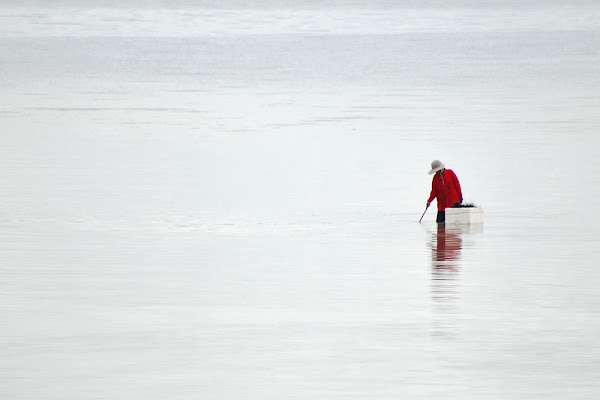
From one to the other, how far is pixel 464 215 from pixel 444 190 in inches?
25.4

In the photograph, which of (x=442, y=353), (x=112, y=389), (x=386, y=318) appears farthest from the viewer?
(x=386, y=318)

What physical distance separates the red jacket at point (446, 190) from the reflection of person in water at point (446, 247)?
338 millimetres

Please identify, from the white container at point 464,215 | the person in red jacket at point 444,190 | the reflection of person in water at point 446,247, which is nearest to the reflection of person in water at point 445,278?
the reflection of person in water at point 446,247

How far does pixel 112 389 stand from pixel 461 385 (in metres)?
2.37

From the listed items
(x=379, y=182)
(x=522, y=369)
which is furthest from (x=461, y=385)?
(x=379, y=182)

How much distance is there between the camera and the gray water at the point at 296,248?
471 inches

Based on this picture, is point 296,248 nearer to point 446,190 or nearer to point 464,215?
point 446,190

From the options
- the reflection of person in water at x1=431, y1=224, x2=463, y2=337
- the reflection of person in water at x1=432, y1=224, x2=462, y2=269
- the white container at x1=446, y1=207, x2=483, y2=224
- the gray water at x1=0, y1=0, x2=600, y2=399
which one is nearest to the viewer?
the gray water at x1=0, y1=0, x2=600, y2=399

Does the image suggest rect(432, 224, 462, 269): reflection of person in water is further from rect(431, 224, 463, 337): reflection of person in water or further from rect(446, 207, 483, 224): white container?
rect(446, 207, 483, 224): white container

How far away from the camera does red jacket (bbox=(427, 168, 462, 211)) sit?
66.5 feet

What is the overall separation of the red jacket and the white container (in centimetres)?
10

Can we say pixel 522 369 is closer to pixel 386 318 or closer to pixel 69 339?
pixel 386 318

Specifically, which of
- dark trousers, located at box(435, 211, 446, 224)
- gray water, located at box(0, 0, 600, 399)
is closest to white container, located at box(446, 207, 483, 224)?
dark trousers, located at box(435, 211, 446, 224)

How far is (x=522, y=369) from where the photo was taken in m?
11.9
